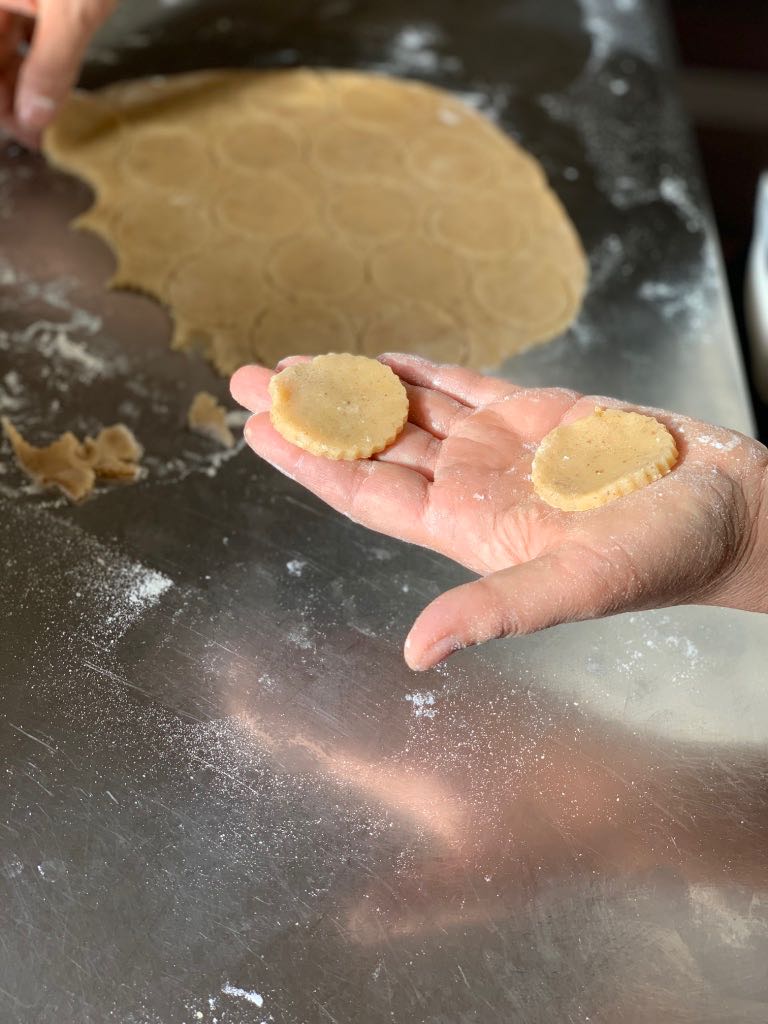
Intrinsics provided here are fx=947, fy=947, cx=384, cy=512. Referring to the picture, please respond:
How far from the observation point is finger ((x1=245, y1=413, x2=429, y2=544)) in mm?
1717

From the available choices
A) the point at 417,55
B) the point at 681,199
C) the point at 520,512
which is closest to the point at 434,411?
the point at 520,512

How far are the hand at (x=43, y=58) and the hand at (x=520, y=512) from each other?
1.34 m

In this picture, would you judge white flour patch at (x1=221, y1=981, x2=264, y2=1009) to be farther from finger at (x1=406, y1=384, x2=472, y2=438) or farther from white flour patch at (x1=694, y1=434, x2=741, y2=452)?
white flour patch at (x1=694, y1=434, x2=741, y2=452)

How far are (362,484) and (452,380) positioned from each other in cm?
37

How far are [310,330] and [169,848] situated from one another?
135 centimetres

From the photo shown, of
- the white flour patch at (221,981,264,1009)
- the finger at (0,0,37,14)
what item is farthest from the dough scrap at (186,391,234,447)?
the finger at (0,0,37,14)

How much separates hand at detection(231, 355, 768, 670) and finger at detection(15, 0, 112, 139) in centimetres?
134

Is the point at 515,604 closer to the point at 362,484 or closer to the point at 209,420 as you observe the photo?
the point at 362,484

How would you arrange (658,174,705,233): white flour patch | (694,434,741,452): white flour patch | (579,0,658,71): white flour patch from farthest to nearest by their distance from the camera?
1. (579,0,658,71): white flour patch
2. (658,174,705,233): white flour patch
3. (694,434,741,452): white flour patch

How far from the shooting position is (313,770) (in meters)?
1.58

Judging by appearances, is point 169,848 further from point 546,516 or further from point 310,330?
point 310,330

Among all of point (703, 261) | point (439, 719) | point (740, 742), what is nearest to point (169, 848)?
point (439, 719)

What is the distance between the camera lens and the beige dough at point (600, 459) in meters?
1.65

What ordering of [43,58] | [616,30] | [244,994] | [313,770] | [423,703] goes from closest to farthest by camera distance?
[244,994], [313,770], [423,703], [43,58], [616,30]
